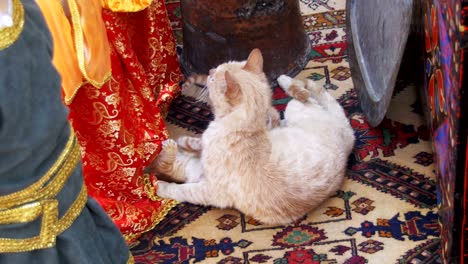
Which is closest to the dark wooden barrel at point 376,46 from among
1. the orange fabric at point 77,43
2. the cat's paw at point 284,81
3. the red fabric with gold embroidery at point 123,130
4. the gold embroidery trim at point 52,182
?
the cat's paw at point 284,81

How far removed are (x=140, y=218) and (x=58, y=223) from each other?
110 centimetres

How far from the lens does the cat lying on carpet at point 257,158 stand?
2410mm

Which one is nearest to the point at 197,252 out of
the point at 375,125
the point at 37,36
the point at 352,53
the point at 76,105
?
the point at 76,105

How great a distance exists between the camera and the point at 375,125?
2717 mm

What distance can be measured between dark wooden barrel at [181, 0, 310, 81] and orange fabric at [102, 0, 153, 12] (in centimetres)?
52

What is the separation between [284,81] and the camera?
298cm

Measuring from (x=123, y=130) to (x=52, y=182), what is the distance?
1077mm

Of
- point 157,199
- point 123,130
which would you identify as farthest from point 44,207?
point 157,199

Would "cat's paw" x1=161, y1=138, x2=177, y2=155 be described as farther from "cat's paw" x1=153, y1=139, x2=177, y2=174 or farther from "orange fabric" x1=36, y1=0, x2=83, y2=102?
"orange fabric" x1=36, y1=0, x2=83, y2=102

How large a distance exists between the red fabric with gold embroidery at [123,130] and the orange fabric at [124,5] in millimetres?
38

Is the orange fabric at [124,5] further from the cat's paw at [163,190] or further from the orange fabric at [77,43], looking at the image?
the cat's paw at [163,190]

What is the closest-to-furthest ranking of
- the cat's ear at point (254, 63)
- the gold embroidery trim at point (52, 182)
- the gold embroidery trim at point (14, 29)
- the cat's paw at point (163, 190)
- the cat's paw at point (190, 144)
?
1. the gold embroidery trim at point (14, 29)
2. the gold embroidery trim at point (52, 182)
3. the cat's ear at point (254, 63)
4. the cat's paw at point (163, 190)
5. the cat's paw at point (190, 144)

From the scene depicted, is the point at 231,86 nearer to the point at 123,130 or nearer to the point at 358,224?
the point at 123,130

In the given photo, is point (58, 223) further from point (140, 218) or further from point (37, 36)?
point (140, 218)
